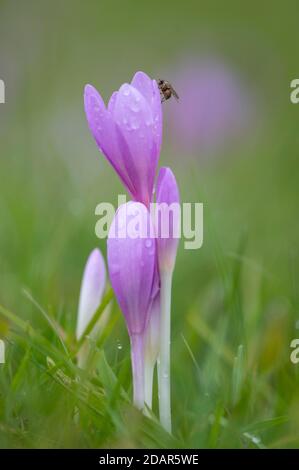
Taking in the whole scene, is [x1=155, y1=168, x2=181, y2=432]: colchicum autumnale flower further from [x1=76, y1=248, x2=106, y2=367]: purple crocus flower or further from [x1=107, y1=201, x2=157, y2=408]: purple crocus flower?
[x1=76, y1=248, x2=106, y2=367]: purple crocus flower

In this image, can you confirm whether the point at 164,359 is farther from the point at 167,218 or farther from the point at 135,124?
the point at 135,124

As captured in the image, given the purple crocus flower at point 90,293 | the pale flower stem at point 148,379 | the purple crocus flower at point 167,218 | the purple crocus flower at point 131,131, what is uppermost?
the purple crocus flower at point 131,131

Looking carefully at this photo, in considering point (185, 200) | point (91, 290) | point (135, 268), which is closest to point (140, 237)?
point (135, 268)

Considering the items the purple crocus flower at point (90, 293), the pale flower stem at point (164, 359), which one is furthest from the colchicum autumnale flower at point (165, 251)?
the purple crocus flower at point (90, 293)

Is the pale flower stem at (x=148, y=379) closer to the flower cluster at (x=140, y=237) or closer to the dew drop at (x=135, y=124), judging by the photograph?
the flower cluster at (x=140, y=237)

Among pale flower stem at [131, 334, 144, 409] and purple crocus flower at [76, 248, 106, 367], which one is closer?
pale flower stem at [131, 334, 144, 409]

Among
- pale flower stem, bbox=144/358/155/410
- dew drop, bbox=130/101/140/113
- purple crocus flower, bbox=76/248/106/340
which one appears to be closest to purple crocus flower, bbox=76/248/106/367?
purple crocus flower, bbox=76/248/106/340
